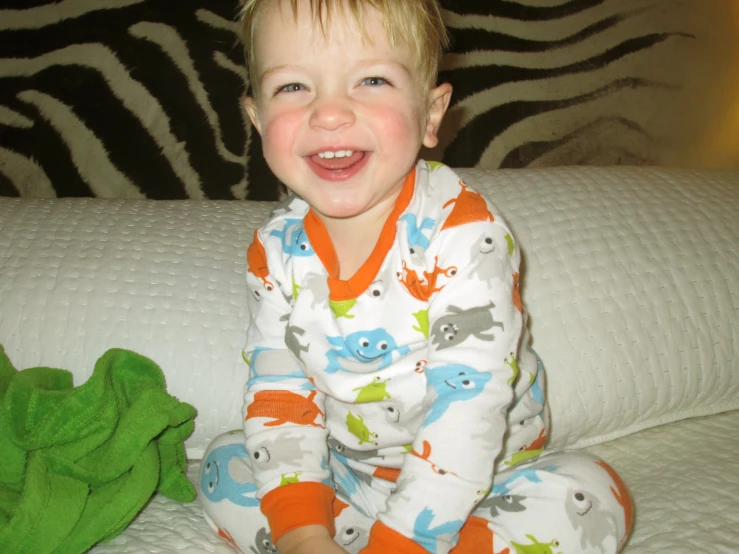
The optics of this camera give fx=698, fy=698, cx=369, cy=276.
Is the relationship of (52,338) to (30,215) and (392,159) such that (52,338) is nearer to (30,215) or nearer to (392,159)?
(30,215)

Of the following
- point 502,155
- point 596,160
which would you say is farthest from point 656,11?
point 502,155

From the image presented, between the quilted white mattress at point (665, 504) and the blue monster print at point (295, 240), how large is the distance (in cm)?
31

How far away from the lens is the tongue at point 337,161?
0.68 meters

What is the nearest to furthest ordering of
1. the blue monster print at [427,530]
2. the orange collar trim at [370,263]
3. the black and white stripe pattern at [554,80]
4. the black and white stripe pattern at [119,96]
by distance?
1. the blue monster print at [427,530]
2. the orange collar trim at [370,263]
3. the black and white stripe pattern at [119,96]
4. the black and white stripe pattern at [554,80]

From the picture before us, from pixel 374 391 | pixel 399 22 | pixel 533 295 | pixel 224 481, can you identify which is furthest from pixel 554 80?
pixel 224 481

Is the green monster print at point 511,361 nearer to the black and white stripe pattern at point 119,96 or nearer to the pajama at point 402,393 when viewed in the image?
the pajama at point 402,393

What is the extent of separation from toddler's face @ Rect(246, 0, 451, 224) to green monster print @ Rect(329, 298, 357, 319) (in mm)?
87

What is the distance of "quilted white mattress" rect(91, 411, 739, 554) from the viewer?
2.30 feet

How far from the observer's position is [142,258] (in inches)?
35.6

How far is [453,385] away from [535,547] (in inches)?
6.6

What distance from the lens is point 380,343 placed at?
0.71m

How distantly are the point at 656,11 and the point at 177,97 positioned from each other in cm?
98

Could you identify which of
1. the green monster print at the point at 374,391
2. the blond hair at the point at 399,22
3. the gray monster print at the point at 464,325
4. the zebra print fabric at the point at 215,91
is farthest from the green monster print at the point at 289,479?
the zebra print fabric at the point at 215,91

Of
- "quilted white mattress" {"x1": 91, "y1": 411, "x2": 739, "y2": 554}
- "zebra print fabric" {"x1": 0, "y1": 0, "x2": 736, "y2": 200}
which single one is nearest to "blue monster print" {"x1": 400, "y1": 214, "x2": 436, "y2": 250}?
"quilted white mattress" {"x1": 91, "y1": 411, "x2": 739, "y2": 554}
